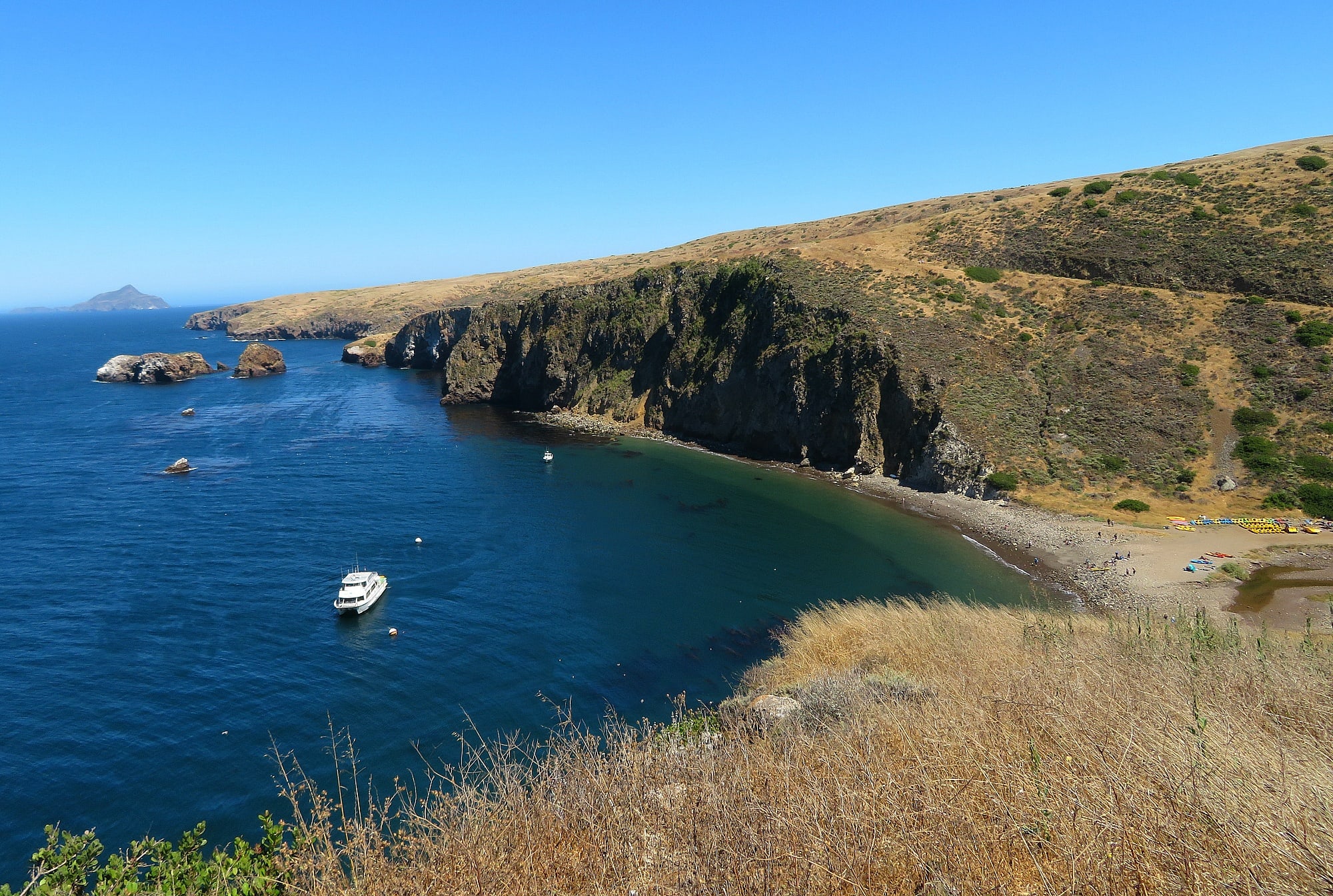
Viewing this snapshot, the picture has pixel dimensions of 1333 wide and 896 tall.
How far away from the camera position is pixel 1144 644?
1888 cm

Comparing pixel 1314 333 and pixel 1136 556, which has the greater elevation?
pixel 1314 333

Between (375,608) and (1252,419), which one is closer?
(375,608)

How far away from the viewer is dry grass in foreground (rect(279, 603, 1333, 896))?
22.1ft

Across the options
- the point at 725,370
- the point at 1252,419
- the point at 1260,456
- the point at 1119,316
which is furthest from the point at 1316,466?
the point at 725,370

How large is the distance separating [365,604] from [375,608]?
1.09 meters

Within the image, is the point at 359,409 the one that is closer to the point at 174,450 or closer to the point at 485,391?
the point at 485,391

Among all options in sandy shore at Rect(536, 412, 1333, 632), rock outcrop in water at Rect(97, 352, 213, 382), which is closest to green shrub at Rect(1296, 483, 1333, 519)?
sandy shore at Rect(536, 412, 1333, 632)

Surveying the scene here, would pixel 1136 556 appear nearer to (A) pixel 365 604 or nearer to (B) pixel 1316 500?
(B) pixel 1316 500

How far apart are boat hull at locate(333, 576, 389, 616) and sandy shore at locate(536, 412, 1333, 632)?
41.0 m

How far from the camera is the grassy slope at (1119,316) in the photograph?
53875 mm

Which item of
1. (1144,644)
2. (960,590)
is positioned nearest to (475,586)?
(960,590)

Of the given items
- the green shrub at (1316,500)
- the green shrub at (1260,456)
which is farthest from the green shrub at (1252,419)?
the green shrub at (1316,500)

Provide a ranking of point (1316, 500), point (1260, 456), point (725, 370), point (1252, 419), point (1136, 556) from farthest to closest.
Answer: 1. point (725, 370)
2. point (1252, 419)
3. point (1260, 456)
4. point (1316, 500)
5. point (1136, 556)

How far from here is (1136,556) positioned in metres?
43.6
